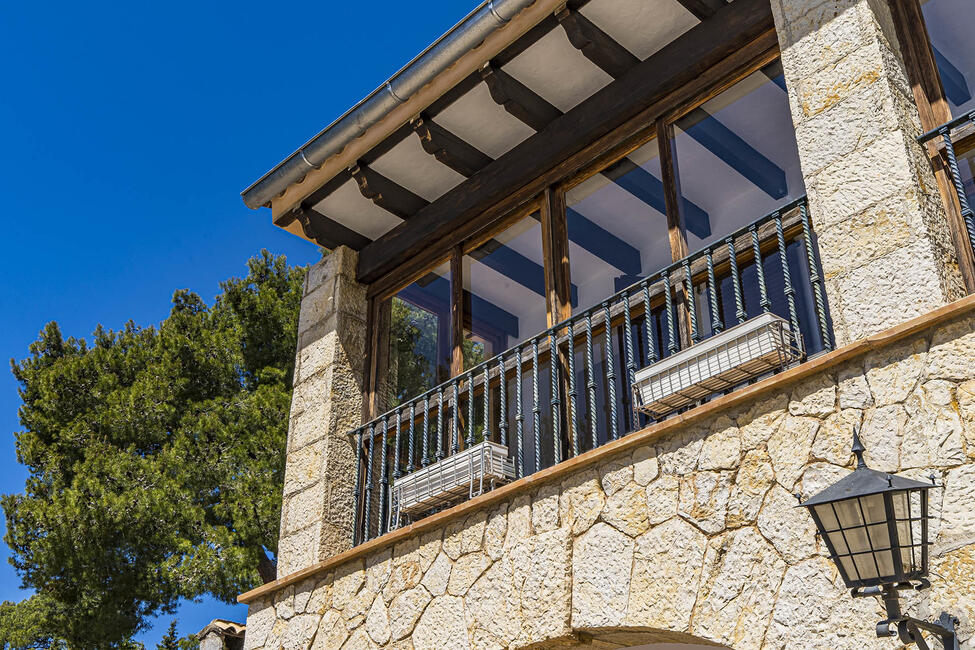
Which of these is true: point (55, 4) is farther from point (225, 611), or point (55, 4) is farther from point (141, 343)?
point (225, 611)

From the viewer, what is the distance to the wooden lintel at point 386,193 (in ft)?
21.5

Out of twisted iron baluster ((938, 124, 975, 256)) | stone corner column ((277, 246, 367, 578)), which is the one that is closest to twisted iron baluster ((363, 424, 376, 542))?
stone corner column ((277, 246, 367, 578))

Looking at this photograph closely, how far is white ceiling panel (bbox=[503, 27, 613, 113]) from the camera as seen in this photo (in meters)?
5.63

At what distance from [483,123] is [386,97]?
67 cm

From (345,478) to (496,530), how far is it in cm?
177

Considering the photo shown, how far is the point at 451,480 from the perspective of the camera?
5488 mm

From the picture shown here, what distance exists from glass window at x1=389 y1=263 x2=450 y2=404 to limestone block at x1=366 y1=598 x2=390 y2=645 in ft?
5.60

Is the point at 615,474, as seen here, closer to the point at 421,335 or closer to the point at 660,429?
the point at 660,429

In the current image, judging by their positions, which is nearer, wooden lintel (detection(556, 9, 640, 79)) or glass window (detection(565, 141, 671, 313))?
wooden lintel (detection(556, 9, 640, 79))

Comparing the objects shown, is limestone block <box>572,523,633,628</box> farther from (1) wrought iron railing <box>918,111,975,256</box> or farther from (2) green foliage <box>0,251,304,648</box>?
(2) green foliage <box>0,251,304,648</box>

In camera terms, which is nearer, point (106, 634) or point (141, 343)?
point (106, 634)

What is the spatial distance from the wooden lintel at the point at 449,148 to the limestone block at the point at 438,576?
8.66 ft

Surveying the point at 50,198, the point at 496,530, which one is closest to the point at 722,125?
the point at 496,530

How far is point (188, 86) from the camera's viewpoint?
29766mm
